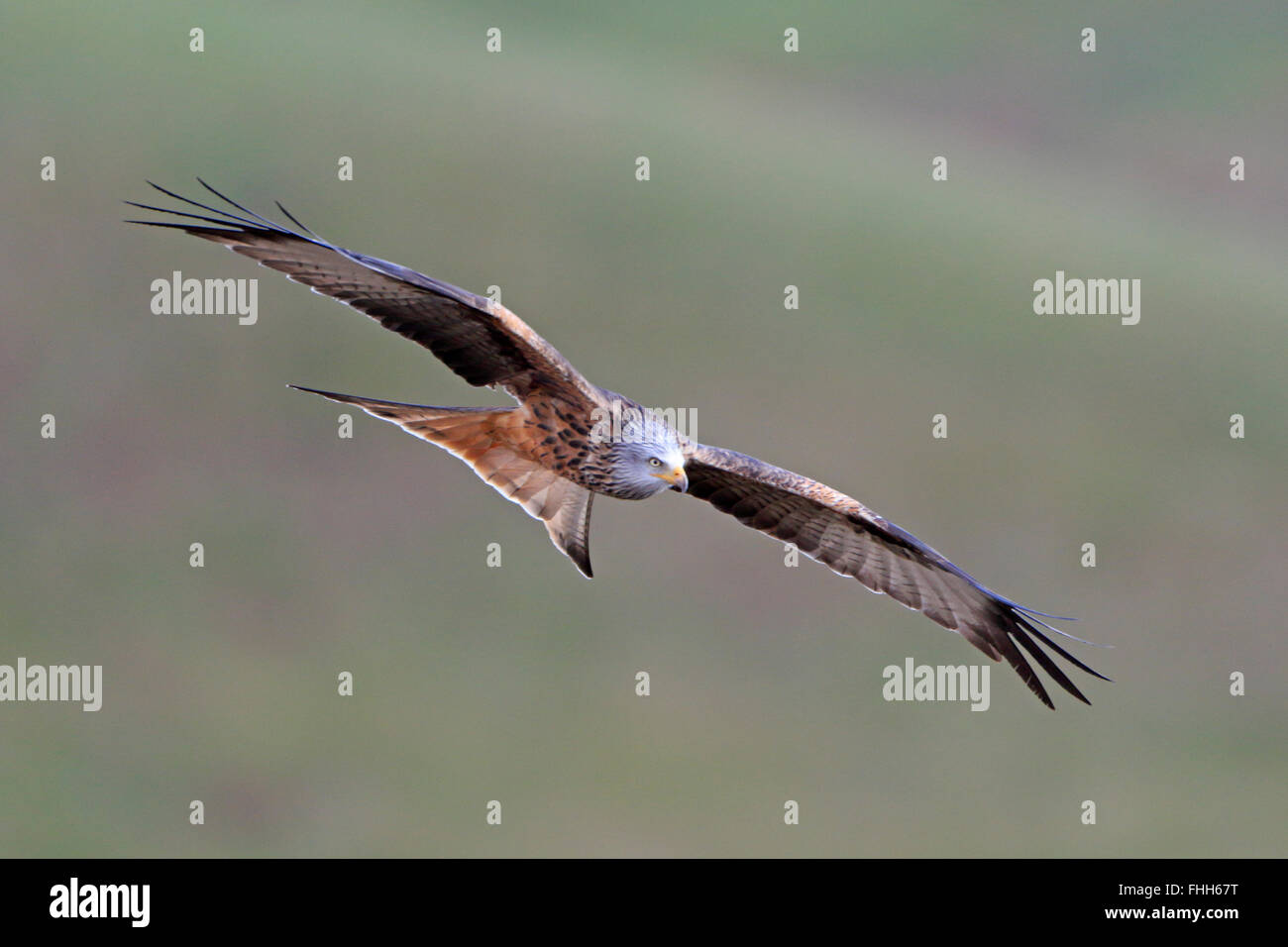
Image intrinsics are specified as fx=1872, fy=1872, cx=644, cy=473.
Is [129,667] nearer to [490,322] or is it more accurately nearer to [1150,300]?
[1150,300]

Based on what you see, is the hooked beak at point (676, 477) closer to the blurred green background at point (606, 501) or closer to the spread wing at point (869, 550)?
the spread wing at point (869, 550)

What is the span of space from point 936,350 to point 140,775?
771 inches

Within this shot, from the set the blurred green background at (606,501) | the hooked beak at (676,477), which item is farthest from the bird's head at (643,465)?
the blurred green background at (606,501)

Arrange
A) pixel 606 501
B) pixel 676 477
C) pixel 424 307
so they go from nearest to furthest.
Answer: pixel 424 307 → pixel 676 477 → pixel 606 501

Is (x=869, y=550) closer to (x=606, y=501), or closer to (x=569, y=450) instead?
(x=569, y=450)

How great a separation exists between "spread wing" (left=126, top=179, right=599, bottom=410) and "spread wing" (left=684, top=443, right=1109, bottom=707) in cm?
141

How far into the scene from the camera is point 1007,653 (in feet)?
38.5

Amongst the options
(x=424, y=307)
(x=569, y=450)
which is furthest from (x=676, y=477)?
(x=424, y=307)

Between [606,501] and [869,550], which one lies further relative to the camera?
[606,501]

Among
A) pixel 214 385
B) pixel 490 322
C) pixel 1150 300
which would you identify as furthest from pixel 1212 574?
pixel 490 322

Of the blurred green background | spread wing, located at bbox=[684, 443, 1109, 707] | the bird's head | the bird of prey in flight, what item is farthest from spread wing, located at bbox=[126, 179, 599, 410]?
the blurred green background

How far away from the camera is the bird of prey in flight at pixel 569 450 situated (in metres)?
9.94

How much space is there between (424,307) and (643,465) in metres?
1.49

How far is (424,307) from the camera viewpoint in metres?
10.3
